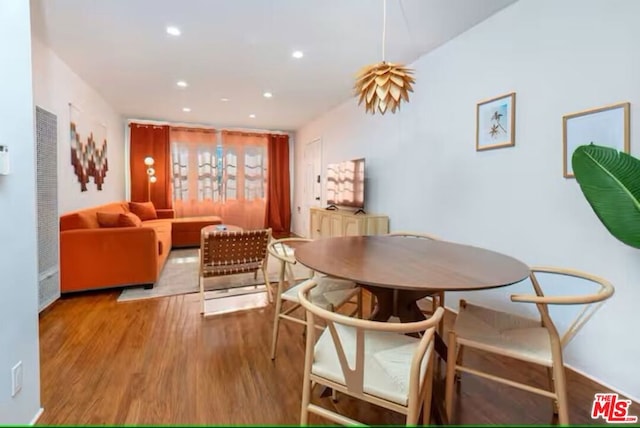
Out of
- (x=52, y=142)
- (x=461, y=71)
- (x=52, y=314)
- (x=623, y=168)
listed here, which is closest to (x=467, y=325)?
(x=623, y=168)

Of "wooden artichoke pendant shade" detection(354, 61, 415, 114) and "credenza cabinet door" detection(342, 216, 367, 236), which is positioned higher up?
"wooden artichoke pendant shade" detection(354, 61, 415, 114)

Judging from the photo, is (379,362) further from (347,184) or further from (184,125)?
(184,125)

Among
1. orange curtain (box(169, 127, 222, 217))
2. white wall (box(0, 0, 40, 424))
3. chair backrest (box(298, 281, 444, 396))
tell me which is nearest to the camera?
chair backrest (box(298, 281, 444, 396))

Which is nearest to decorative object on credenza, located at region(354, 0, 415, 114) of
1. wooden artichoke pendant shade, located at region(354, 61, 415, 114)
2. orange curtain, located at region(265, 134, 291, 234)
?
wooden artichoke pendant shade, located at region(354, 61, 415, 114)

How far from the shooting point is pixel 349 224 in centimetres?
399

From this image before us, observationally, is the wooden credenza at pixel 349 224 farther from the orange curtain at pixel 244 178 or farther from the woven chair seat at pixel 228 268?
the orange curtain at pixel 244 178

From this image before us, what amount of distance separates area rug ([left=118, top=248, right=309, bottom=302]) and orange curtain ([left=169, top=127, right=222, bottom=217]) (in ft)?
7.99

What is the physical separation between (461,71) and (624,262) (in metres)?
1.98

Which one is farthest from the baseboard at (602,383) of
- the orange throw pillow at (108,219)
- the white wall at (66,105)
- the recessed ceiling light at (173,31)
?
the white wall at (66,105)

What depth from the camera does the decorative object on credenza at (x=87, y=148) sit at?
3.80 metres

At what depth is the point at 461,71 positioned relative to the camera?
2795mm

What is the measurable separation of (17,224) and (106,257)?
6.74ft

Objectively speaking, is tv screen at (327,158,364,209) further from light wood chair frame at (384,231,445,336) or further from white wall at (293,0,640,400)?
light wood chair frame at (384,231,445,336)

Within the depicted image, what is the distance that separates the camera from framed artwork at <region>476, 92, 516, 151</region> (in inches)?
92.2
